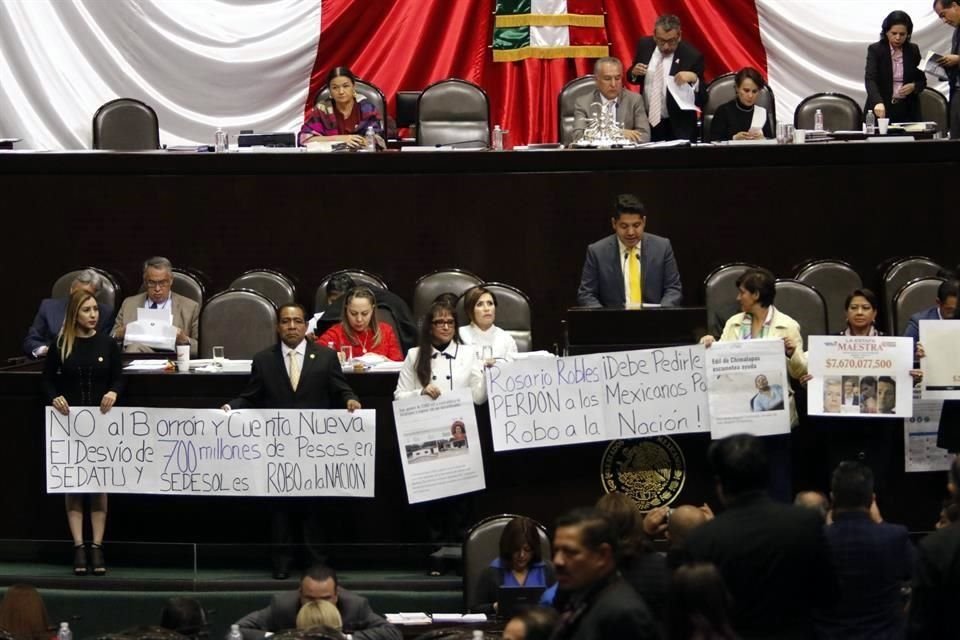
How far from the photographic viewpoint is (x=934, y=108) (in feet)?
47.3

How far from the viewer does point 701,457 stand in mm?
10531

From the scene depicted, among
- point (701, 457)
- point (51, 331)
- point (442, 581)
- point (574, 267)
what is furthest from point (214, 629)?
point (574, 267)

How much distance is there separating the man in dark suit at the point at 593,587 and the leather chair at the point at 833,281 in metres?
6.76

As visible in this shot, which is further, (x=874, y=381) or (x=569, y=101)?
(x=569, y=101)

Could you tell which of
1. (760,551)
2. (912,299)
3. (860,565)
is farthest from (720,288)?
(760,551)

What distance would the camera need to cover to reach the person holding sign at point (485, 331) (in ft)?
35.2

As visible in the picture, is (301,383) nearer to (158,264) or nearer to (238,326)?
(238,326)

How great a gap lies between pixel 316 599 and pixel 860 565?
3.04m

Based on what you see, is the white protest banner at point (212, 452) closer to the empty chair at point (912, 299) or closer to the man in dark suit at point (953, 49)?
the empty chair at point (912, 299)

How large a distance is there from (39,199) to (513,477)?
4.62 m

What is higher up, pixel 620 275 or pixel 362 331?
pixel 620 275

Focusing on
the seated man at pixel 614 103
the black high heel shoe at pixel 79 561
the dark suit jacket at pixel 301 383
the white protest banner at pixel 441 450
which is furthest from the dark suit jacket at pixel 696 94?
the black high heel shoe at pixel 79 561

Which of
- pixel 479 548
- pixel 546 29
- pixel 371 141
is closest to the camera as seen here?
pixel 479 548

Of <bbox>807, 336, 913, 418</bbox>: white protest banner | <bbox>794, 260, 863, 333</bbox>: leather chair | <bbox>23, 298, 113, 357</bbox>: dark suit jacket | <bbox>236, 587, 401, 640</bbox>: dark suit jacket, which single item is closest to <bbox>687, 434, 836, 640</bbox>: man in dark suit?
<bbox>236, 587, 401, 640</bbox>: dark suit jacket
